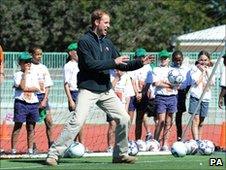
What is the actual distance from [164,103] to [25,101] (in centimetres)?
304

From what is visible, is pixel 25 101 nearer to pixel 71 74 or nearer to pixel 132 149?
pixel 71 74

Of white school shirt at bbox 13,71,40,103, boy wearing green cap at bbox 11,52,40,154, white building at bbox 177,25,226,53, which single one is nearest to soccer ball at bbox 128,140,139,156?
boy wearing green cap at bbox 11,52,40,154

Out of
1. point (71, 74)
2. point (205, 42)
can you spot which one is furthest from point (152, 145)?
point (205, 42)

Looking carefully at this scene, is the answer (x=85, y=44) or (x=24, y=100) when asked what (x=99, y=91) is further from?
(x=24, y=100)

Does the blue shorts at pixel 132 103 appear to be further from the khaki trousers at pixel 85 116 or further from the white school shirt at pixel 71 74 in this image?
the khaki trousers at pixel 85 116

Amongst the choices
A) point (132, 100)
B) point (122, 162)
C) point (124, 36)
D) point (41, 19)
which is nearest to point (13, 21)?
point (41, 19)

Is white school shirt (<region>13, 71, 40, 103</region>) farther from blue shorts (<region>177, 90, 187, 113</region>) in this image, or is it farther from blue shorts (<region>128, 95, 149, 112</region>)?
blue shorts (<region>177, 90, 187, 113</region>)

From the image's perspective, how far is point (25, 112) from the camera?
18.2 meters

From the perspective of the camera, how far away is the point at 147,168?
47.2 ft

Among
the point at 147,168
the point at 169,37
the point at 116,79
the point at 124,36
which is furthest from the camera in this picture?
the point at 169,37

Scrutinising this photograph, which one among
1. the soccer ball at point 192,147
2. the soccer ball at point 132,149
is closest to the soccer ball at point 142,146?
the soccer ball at point 132,149

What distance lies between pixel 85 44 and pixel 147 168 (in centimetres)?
218

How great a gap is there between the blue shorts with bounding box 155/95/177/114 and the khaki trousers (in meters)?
4.36

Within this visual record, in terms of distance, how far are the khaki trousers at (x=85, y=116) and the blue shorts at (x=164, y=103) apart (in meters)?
4.36
